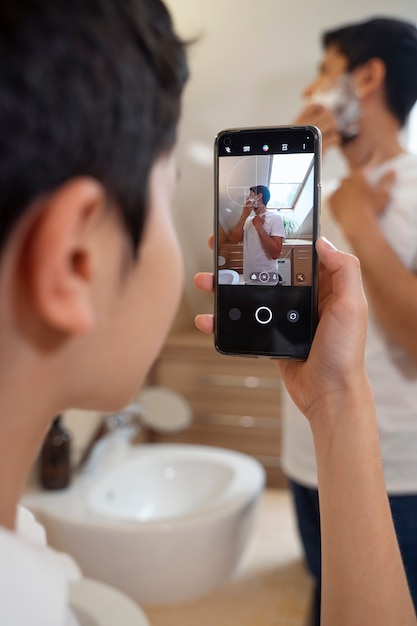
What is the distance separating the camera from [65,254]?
0.79ft

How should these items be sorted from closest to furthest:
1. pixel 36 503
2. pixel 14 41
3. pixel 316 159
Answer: pixel 14 41, pixel 316 159, pixel 36 503

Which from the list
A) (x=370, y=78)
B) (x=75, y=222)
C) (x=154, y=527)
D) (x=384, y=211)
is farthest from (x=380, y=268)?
(x=154, y=527)

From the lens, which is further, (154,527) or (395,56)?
(154,527)

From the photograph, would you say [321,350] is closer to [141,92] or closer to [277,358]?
[277,358]

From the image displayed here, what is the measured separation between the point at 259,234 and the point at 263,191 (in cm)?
2

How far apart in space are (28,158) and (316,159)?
19 cm

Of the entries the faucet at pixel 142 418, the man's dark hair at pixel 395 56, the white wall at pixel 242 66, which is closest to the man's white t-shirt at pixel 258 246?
the man's dark hair at pixel 395 56

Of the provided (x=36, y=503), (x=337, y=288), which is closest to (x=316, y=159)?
(x=337, y=288)

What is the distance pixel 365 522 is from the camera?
1.21 ft

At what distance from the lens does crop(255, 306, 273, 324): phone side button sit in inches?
15.3

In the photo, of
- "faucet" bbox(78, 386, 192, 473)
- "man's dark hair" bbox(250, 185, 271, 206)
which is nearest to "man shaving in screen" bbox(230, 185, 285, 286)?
"man's dark hair" bbox(250, 185, 271, 206)

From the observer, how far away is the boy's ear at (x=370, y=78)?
20.5 inches

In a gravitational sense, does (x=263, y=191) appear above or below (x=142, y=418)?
above

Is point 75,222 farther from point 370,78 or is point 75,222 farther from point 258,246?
point 370,78
